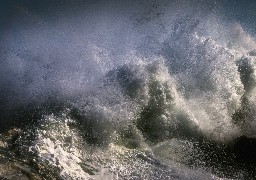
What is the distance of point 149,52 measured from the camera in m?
8.54

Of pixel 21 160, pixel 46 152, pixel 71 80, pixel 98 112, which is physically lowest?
pixel 21 160

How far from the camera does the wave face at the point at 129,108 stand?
4746mm

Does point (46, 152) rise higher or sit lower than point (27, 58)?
lower

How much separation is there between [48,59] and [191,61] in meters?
4.37

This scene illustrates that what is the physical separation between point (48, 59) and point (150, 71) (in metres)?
3.50

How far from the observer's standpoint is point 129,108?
632 centimetres

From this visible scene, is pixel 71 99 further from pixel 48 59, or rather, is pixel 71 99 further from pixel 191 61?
pixel 191 61

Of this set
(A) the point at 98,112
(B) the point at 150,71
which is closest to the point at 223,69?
(B) the point at 150,71

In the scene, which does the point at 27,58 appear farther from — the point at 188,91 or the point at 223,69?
the point at 223,69

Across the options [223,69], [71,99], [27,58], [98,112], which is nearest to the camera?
[98,112]

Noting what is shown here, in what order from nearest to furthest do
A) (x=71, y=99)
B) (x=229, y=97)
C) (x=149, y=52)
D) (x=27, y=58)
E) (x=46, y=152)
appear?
(x=46, y=152) → (x=71, y=99) → (x=229, y=97) → (x=149, y=52) → (x=27, y=58)

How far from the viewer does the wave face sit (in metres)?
4.75

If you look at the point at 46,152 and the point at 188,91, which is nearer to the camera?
the point at 46,152

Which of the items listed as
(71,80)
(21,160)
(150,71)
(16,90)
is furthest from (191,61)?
Answer: (21,160)
